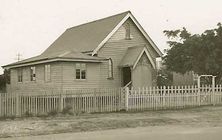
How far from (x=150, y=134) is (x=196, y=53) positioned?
2563 centimetres

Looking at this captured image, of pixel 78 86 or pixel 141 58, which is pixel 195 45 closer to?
pixel 141 58

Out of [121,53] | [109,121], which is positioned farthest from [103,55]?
[109,121]

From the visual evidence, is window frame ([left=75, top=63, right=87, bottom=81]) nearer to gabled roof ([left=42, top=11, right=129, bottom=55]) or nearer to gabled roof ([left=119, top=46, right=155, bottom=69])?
gabled roof ([left=42, top=11, right=129, bottom=55])

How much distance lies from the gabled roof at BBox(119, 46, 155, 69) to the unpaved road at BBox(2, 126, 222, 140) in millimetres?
16075

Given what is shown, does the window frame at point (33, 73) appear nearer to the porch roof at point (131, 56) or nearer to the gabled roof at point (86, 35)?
the gabled roof at point (86, 35)

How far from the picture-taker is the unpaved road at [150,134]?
Answer: 1515 centimetres

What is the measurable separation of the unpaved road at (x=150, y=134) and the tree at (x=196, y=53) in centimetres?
2117

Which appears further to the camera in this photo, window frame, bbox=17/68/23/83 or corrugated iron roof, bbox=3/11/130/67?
window frame, bbox=17/68/23/83

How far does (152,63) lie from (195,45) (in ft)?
21.9

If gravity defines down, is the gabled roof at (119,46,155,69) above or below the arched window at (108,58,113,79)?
above

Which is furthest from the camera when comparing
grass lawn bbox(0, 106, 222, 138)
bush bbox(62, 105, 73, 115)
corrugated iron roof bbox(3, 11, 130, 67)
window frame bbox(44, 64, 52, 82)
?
corrugated iron roof bbox(3, 11, 130, 67)

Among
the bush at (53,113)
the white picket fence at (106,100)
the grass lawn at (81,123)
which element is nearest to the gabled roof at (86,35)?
the white picket fence at (106,100)

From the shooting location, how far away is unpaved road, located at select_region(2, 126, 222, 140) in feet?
49.7

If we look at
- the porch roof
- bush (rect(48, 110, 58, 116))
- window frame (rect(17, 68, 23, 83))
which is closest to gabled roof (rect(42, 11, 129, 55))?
the porch roof
